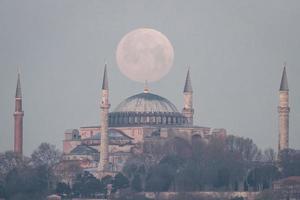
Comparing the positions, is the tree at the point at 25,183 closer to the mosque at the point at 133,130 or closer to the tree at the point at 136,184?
the tree at the point at 136,184

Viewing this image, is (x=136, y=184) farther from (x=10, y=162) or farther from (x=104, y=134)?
(x=10, y=162)

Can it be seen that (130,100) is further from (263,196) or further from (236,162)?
(263,196)

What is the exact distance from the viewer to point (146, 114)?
439 feet

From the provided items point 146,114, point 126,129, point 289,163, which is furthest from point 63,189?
point 146,114

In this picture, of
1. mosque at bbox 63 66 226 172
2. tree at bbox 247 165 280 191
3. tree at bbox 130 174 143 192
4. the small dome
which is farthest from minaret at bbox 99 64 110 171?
tree at bbox 247 165 280 191

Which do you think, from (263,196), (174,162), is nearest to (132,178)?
(174,162)

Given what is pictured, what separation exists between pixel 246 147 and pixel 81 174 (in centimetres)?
1214

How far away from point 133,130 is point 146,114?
1.60 metres

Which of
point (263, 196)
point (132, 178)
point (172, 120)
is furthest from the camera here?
point (172, 120)

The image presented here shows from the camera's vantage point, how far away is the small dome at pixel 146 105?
134750 mm

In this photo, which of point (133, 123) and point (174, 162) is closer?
point (174, 162)

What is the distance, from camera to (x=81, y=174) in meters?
120

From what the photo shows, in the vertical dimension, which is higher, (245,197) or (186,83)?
(186,83)

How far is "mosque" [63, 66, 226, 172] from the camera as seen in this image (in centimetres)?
12988
